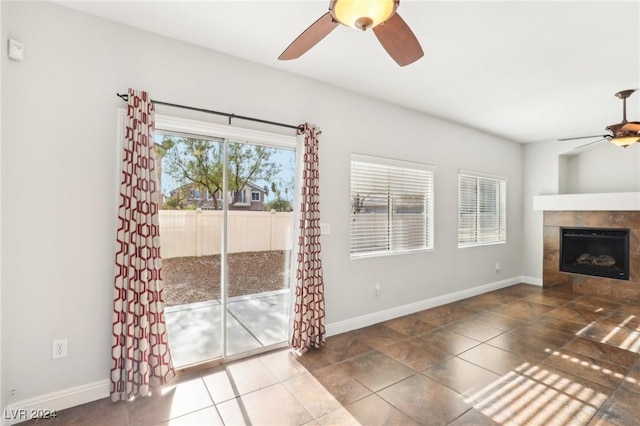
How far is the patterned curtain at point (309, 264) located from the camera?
3111 mm

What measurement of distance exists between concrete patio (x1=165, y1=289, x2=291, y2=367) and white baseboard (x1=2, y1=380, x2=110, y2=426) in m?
0.56

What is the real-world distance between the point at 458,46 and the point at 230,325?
335 cm

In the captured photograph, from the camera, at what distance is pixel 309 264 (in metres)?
3.16

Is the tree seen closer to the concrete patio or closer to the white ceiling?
the white ceiling

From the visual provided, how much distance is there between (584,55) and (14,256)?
4.77 metres

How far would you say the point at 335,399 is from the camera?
93.0 inches

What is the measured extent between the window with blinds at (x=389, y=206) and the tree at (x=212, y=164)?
3.94 ft

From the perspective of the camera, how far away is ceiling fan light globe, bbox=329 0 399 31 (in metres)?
1.38

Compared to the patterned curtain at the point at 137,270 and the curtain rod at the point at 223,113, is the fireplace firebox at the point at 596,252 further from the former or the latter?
the patterned curtain at the point at 137,270

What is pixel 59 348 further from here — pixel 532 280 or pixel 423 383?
pixel 532 280

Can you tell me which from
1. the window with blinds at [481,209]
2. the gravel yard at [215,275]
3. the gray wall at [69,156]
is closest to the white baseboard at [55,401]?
the gray wall at [69,156]

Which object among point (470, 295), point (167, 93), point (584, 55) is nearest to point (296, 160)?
point (167, 93)

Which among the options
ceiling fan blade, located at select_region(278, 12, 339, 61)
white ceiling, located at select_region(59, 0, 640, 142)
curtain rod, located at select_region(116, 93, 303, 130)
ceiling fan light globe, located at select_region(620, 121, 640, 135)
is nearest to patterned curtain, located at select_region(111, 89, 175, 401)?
curtain rod, located at select_region(116, 93, 303, 130)

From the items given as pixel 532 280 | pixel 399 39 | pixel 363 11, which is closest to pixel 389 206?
pixel 399 39
